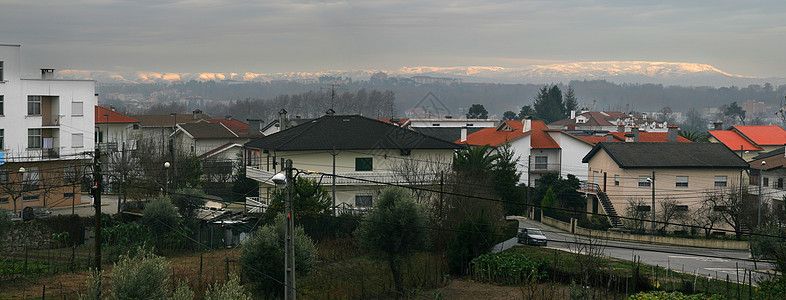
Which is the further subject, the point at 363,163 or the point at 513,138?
the point at 513,138

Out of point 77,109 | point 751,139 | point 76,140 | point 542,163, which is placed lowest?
point 542,163

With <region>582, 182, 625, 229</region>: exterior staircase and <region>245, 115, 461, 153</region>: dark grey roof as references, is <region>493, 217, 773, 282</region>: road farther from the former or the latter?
<region>245, 115, 461, 153</region>: dark grey roof

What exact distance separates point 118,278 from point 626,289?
1558cm

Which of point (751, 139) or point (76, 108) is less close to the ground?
point (76, 108)

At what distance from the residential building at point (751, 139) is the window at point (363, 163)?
147 ft

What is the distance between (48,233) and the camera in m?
31.9

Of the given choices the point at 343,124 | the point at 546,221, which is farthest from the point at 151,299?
the point at 546,221

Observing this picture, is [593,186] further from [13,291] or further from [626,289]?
[13,291]

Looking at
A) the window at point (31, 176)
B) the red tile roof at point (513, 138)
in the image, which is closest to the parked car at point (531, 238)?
the red tile roof at point (513, 138)

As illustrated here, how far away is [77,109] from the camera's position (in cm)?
4744

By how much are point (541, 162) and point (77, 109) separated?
36695 mm

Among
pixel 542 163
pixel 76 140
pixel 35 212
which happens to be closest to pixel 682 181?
pixel 542 163

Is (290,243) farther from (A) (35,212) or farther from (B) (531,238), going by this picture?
(A) (35,212)

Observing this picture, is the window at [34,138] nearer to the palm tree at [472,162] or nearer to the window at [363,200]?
the window at [363,200]
